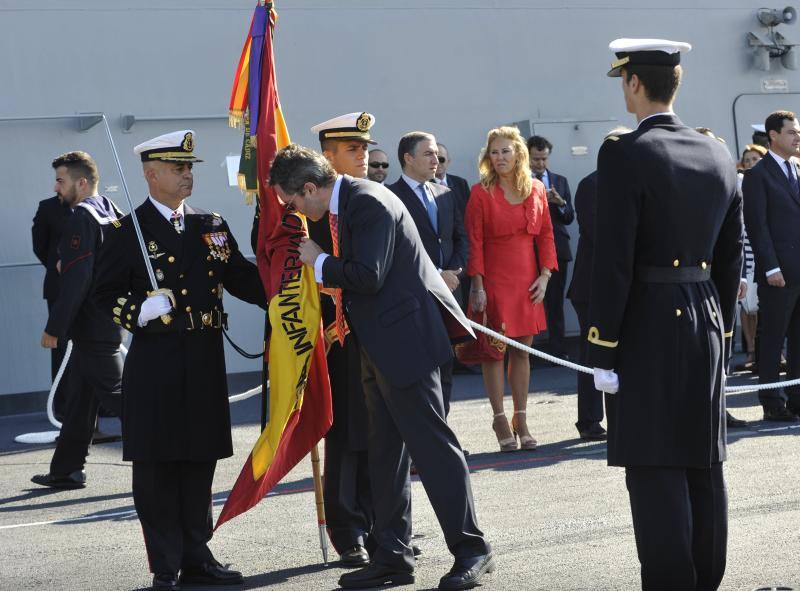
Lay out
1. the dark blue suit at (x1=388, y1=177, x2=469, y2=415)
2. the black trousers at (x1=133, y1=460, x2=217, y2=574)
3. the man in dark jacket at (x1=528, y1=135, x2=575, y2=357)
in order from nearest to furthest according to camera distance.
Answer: the black trousers at (x1=133, y1=460, x2=217, y2=574) < the dark blue suit at (x1=388, y1=177, x2=469, y2=415) < the man in dark jacket at (x1=528, y1=135, x2=575, y2=357)

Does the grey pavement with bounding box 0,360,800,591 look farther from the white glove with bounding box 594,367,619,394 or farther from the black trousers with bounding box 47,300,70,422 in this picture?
the black trousers with bounding box 47,300,70,422

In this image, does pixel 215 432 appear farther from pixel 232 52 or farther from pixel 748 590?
pixel 232 52

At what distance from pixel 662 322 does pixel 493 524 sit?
236 cm

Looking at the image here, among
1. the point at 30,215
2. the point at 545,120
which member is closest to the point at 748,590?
the point at 30,215

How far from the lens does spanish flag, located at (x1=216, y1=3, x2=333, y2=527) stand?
19.7 feet

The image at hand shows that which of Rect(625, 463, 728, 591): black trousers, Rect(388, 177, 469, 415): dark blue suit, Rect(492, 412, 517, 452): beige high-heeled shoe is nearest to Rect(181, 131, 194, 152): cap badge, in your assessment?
Rect(388, 177, 469, 415): dark blue suit

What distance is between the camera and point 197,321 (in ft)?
19.8

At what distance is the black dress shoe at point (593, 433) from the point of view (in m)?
9.47

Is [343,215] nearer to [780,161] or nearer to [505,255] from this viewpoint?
[505,255]

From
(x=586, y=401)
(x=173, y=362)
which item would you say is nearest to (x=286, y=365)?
(x=173, y=362)

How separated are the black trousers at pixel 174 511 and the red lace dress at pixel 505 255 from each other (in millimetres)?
3387

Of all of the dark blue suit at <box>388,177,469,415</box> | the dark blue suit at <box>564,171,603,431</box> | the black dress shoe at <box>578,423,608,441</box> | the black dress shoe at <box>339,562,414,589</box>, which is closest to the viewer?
the black dress shoe at <box>339,562,414,589</box>

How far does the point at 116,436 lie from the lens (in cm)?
1055

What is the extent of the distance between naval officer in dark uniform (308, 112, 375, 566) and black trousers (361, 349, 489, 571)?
0.43 meters
